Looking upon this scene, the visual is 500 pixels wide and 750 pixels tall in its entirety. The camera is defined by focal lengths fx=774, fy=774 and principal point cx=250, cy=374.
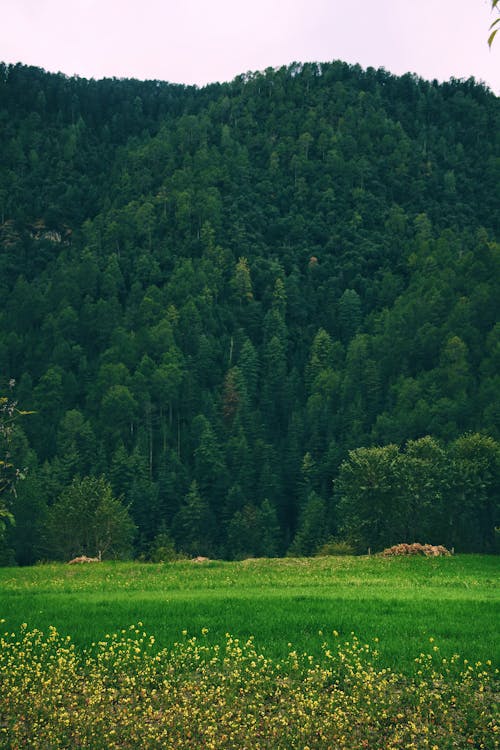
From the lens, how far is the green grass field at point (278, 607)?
20781mm

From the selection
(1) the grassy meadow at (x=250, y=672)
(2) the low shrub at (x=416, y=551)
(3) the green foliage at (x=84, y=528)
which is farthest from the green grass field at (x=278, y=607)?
(3) the green foliage at (x=84, y=528)

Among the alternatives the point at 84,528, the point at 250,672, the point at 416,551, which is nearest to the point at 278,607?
the point at 250,672

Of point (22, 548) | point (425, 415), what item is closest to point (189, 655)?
point (22, 548)

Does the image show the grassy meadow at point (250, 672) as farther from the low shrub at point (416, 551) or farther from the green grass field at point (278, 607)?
the low shrub at point (416, 551)

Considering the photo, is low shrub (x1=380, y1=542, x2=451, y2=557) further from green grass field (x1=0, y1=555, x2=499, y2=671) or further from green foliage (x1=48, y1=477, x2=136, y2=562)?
green foliage (x1=48, y1=477, x2=136, y2=562)

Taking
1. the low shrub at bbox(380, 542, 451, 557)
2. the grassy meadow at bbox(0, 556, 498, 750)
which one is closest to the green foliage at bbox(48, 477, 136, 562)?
the low shrub at bbox(380, 542, 451, 557)

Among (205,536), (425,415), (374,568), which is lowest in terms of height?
(205,536)

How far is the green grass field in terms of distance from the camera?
20.8 metres

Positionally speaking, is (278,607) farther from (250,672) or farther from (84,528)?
(84,528)

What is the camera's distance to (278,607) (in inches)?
1005

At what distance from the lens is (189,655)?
1866cm

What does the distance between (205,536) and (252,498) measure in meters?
17.8

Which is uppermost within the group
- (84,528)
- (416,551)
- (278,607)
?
(278,607)

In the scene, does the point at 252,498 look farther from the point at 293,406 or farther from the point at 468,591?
the point at 468,591
